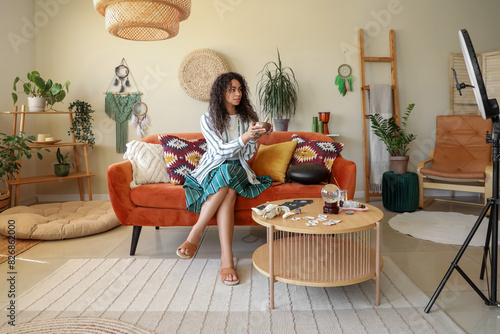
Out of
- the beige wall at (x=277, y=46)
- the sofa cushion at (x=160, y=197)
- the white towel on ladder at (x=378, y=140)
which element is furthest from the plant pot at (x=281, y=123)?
the sofa cushion at (x=160, y=197)

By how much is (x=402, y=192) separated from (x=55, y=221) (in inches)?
127

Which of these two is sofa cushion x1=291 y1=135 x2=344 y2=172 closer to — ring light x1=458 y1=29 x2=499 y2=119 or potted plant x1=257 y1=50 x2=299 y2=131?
potted plant x1=257 y1=50 x2=299 y2=131

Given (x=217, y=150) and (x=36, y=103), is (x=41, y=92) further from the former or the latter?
(x=217, y=150)

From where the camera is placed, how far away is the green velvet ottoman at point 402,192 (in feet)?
12.6

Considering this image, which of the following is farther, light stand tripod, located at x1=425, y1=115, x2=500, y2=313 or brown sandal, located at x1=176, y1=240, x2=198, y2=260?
brown sandal, located at x1=176, y1=240, x2=198, y2=260

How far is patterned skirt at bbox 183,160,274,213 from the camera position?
8.18 ft

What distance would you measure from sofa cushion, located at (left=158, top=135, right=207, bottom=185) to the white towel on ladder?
2322 mm

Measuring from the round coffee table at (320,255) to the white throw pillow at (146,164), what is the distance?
1140 millimetres

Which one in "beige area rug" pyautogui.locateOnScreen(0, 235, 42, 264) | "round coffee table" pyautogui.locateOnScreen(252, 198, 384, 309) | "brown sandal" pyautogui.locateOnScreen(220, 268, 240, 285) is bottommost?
"brown sandal" pyautogui.locateOnScreen(220, 268, 240, 285)

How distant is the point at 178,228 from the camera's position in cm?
347

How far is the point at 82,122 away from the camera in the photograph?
14.5 feet

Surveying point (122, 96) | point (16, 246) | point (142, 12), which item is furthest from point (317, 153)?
point (122, 96)

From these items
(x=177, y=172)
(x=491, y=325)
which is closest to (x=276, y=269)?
(x=491, y=325)

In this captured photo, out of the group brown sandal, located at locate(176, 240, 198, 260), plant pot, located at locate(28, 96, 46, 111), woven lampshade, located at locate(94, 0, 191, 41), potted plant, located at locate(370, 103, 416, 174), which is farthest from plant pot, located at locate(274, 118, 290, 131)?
plant pot, located at locate(28, 96, 46, 111)
